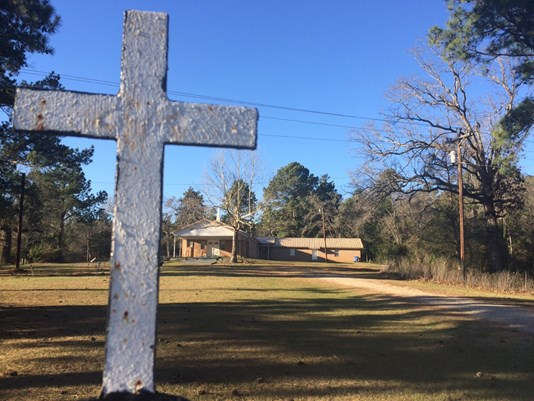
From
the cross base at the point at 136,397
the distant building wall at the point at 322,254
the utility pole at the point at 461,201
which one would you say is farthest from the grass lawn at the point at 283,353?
the distant building wall at the point at 322,254

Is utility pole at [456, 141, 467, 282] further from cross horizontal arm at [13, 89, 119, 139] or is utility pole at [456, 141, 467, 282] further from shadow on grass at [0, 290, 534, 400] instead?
cross horizontal arm at [13, 89, 119, 139]

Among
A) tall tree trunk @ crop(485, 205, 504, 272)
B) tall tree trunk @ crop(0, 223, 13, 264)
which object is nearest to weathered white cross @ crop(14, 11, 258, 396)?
tall tree trunk @ crop(485, 205, 504, 272)

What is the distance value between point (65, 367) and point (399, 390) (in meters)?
4.24

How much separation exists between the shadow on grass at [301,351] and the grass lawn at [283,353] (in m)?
0.02

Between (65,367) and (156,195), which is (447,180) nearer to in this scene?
(65,367)

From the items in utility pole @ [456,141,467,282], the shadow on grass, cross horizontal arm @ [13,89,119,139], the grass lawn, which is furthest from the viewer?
utility pole @ [456,141,467,282]

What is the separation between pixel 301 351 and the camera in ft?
25.1

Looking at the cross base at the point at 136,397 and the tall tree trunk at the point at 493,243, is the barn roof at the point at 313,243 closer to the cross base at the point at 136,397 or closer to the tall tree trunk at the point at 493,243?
the tall tree trunk at the point at 493,243

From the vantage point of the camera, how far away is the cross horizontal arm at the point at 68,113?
8.06 ft

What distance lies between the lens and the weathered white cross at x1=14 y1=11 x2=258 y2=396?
7.75 ft

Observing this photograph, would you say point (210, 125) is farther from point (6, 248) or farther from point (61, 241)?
point (61, 241)

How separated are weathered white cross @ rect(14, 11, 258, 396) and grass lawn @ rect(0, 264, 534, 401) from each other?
10.3 feet

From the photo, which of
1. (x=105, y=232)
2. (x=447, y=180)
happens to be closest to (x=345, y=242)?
(x=105, y=232)

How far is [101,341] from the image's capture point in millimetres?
8117
